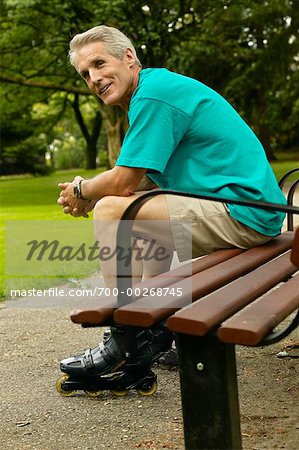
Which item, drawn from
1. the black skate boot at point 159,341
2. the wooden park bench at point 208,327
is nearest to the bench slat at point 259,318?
the wooden park bench at point 208,327

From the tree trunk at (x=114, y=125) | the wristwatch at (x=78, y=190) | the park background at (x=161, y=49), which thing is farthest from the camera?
the tree trunk at (x=114, y=125)

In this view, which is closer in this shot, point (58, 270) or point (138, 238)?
point (138, 238)

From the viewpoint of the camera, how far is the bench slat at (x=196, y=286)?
229 centimetres

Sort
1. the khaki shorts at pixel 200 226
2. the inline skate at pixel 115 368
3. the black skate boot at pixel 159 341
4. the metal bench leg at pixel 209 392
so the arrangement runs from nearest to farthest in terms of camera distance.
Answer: the metal bench leg at pixel 209 392 → the khaki shorts at pixel 200 226 → the inline skate at pixel 115 368 → the black skate boot at pixel 159 341

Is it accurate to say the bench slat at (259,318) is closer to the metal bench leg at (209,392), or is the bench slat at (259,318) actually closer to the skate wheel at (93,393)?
the metal bench leg at (209,392)

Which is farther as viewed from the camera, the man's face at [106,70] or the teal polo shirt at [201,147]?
the man's face at [106,70]

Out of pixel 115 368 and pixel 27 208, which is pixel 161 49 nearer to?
pixel 27 208

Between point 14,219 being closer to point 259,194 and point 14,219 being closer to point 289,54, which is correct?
point 259,194

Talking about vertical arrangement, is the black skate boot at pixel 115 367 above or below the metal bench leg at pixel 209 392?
below

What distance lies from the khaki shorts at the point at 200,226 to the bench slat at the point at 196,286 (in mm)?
103

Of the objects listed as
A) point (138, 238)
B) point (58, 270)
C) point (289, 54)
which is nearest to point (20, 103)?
point (289, 54)

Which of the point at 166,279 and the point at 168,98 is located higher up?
the point at 168,98

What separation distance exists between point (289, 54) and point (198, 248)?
22163mm

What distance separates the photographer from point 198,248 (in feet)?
10.9
